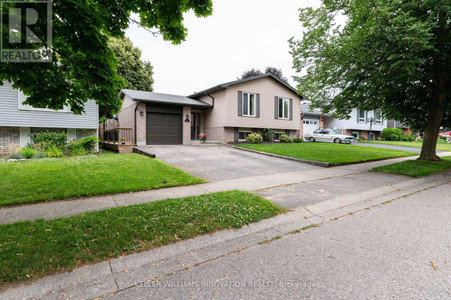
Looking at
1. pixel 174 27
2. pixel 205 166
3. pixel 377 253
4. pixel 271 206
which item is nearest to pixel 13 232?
pixel 271 206

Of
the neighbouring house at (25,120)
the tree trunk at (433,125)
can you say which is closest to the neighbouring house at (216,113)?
the neighbouring house at (25,120)

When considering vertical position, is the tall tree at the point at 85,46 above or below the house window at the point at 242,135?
above

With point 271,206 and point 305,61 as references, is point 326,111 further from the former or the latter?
point 271,206

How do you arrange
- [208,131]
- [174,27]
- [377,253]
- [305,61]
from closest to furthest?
1. [377,253]
2. [174,27]
3. [305,61]
4. [208,131]

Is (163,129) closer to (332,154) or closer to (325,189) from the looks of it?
(332,154)

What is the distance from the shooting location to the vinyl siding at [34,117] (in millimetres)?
11305

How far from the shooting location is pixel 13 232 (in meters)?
3.15

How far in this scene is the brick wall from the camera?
463 inches

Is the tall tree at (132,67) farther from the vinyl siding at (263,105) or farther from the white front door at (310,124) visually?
the white front door at (310,124)

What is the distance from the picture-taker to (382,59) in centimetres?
827

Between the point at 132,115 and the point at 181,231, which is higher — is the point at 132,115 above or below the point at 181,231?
above

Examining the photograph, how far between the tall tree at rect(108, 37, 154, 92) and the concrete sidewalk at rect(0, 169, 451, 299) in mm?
28509

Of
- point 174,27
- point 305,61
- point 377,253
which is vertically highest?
point 305,61

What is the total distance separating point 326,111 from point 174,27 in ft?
29.7
